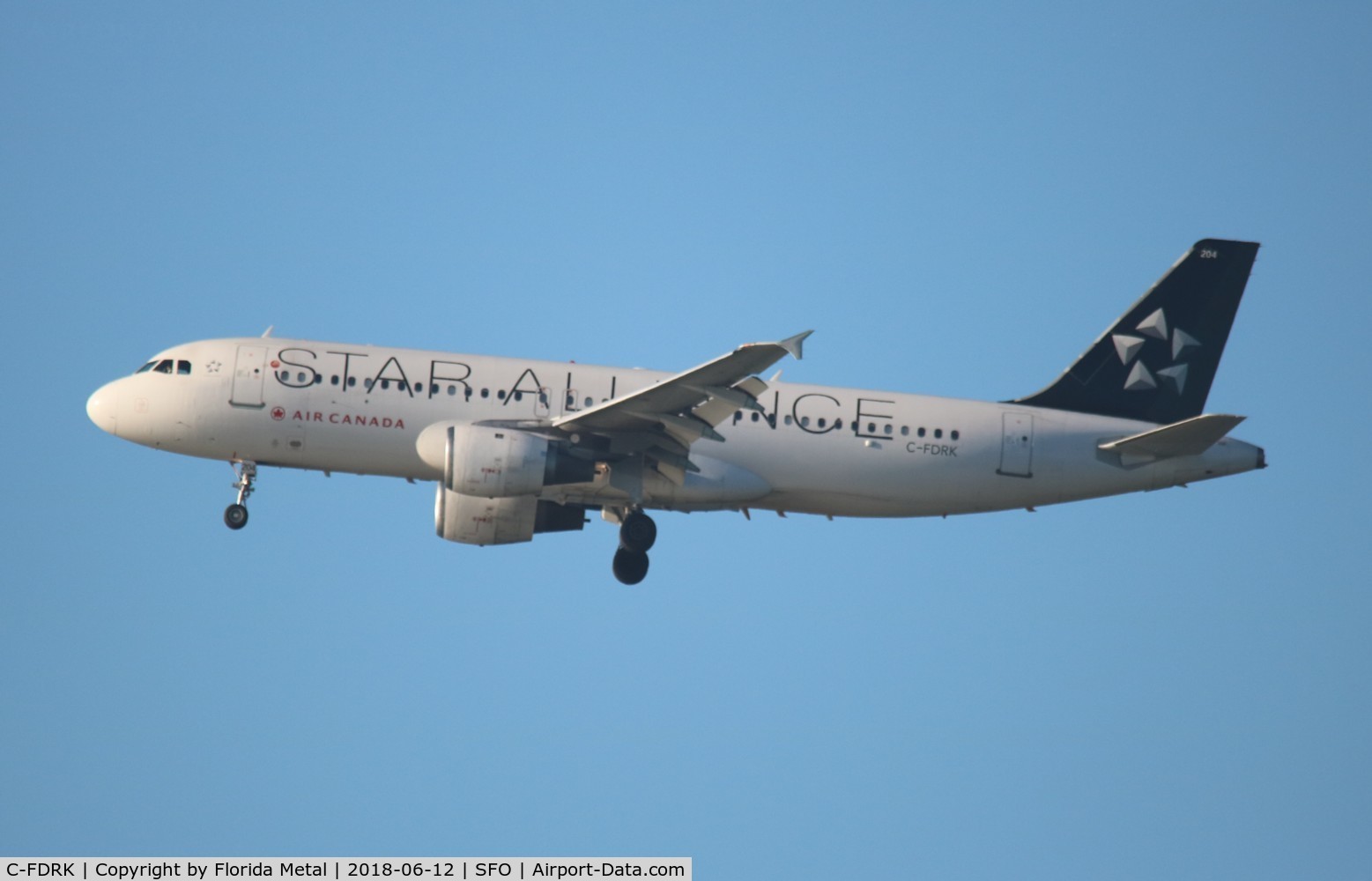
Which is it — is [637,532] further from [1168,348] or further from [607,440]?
[1168,348]

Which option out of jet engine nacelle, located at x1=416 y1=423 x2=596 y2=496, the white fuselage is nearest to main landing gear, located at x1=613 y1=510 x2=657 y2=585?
the white fuselage

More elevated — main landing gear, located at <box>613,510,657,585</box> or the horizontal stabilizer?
the horizontal stabilizer

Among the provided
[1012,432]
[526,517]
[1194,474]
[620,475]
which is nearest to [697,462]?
[620,475]

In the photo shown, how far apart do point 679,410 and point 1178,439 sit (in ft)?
39.3

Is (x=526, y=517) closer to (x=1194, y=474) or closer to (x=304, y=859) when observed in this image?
(x=304, y=859)

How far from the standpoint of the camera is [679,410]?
125ft

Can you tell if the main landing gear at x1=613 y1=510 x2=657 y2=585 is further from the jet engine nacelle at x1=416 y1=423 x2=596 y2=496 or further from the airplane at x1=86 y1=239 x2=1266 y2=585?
the jet engine nacelle at x1=416 y1=423 x2=596 y2=496

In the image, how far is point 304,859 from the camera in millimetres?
34594

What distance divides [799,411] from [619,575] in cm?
591

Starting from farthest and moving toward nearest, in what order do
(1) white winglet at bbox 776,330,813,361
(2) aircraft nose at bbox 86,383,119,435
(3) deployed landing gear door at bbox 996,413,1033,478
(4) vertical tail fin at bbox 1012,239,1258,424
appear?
(4) vertical tail fin at bbox 1012,239,1258,424 → (3) deployed landing gear door at bbox 996,413,1033,478 → (2) aircraft nose at bbox 86,383,119,435 → (1) white winglet at bbox 776,330,813,361

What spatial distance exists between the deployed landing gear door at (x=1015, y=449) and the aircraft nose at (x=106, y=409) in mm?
20838

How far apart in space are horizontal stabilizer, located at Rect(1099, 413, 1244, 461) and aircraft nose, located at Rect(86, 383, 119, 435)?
2342 centimetres

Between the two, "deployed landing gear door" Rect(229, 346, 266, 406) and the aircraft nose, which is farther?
the aircraft nose

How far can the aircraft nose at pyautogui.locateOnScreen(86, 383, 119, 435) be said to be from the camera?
41.2 meters
